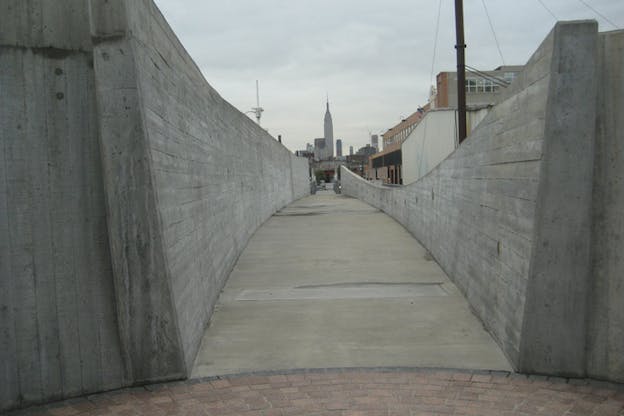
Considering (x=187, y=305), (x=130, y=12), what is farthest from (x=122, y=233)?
(x=130, y=12)

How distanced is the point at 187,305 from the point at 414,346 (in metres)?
2.42

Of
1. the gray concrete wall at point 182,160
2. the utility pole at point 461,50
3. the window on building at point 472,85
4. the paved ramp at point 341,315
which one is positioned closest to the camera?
the gray concrete wall at point 182,160

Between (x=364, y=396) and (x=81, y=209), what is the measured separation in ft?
9.45

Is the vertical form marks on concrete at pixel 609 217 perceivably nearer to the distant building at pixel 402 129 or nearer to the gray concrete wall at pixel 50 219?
the gray concrete wall at pixel 50 219

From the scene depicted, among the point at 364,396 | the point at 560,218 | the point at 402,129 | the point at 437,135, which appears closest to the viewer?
the point at 364,396

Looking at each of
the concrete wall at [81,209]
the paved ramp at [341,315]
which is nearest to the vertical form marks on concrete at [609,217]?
the paved ramp at [341,315]

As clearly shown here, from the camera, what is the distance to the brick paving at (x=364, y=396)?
4164 mm

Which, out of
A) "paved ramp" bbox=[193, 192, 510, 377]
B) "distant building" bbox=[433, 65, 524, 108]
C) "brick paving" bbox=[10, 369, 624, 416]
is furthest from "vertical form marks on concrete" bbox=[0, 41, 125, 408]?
"distant building" bbox=[433, 65, 524, 108]

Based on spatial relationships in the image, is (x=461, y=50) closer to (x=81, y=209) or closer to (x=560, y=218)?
(x=560, y=218)

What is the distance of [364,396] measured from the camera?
4414 mm

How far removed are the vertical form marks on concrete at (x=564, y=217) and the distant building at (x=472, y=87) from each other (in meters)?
46.7

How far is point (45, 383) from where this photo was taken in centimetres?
445

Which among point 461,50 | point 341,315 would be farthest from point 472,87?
point 341,315

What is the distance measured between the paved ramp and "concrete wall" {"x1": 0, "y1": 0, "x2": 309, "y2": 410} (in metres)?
0.88
